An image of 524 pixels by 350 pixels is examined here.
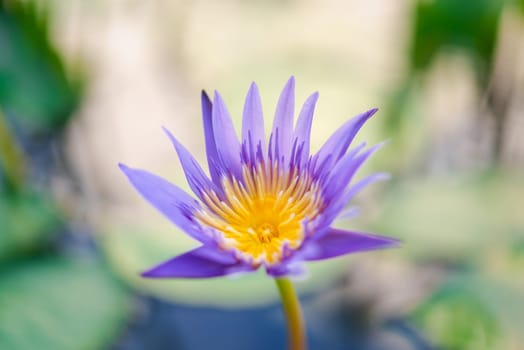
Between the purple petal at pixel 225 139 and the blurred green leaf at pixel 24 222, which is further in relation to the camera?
Answer: the blurred green leaf at pixel 24 222

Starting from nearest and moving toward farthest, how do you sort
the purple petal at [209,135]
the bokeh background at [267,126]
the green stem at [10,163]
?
the purple petal at [209,135]
the bokeh background at [267,126]
the green stem at [10,163]

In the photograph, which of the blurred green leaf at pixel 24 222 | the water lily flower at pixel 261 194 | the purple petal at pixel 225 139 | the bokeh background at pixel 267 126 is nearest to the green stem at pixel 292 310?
the water lily flower at pixel 261 194

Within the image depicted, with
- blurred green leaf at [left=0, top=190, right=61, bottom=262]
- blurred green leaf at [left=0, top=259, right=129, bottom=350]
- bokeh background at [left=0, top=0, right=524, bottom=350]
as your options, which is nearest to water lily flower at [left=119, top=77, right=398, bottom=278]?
A: bokeh background at [left=0, top=0, right=524, bottom=350]

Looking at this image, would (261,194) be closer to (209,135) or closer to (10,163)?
(209,135)

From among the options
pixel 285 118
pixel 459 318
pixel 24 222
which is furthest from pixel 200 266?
pixel 24 222

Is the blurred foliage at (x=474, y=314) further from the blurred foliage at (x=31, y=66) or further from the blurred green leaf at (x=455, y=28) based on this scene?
the blurred foliage at (x=31, y=66)

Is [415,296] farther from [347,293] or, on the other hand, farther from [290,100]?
[290,100]
